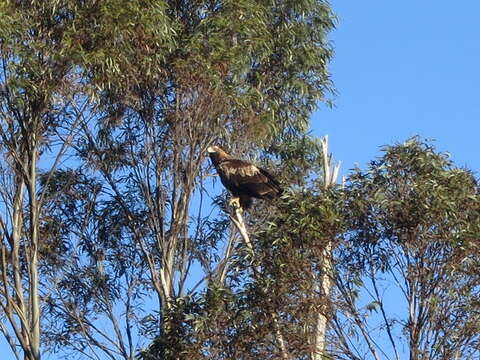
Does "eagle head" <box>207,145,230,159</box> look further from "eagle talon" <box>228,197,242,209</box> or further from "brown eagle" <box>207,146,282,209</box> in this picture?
"eagle talon" <box>228,197,242,209</box>

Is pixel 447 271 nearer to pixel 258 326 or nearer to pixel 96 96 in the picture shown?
pixel 258 326

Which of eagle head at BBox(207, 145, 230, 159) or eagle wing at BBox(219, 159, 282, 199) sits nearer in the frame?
eagle wing at BBox(219, 159, 282, 199)

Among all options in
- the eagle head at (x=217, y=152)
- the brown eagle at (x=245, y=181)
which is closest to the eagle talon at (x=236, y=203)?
the brown eagle at (x=245, y=181)

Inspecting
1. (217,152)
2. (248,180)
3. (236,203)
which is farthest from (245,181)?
(217,152)

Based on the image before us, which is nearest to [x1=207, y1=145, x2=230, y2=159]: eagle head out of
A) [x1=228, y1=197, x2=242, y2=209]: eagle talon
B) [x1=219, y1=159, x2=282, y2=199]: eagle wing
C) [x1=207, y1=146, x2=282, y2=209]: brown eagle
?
[x1=207, y1=146, x2=282, y2=209]: brown eagle

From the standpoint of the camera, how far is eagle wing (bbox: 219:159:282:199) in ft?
46.3

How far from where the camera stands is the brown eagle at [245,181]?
1412 cm

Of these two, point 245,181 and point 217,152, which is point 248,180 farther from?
point 217,152

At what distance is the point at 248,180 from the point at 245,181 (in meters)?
0.06

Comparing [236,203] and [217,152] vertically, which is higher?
[217,152]

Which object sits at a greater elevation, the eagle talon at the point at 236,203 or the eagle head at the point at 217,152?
the eagle head at the point at 217,152

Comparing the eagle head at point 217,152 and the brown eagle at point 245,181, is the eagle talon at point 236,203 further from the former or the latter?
the eagle head at point 217,152

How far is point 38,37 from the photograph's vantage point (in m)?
15.5

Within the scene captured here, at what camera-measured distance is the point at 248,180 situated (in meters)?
14.3
